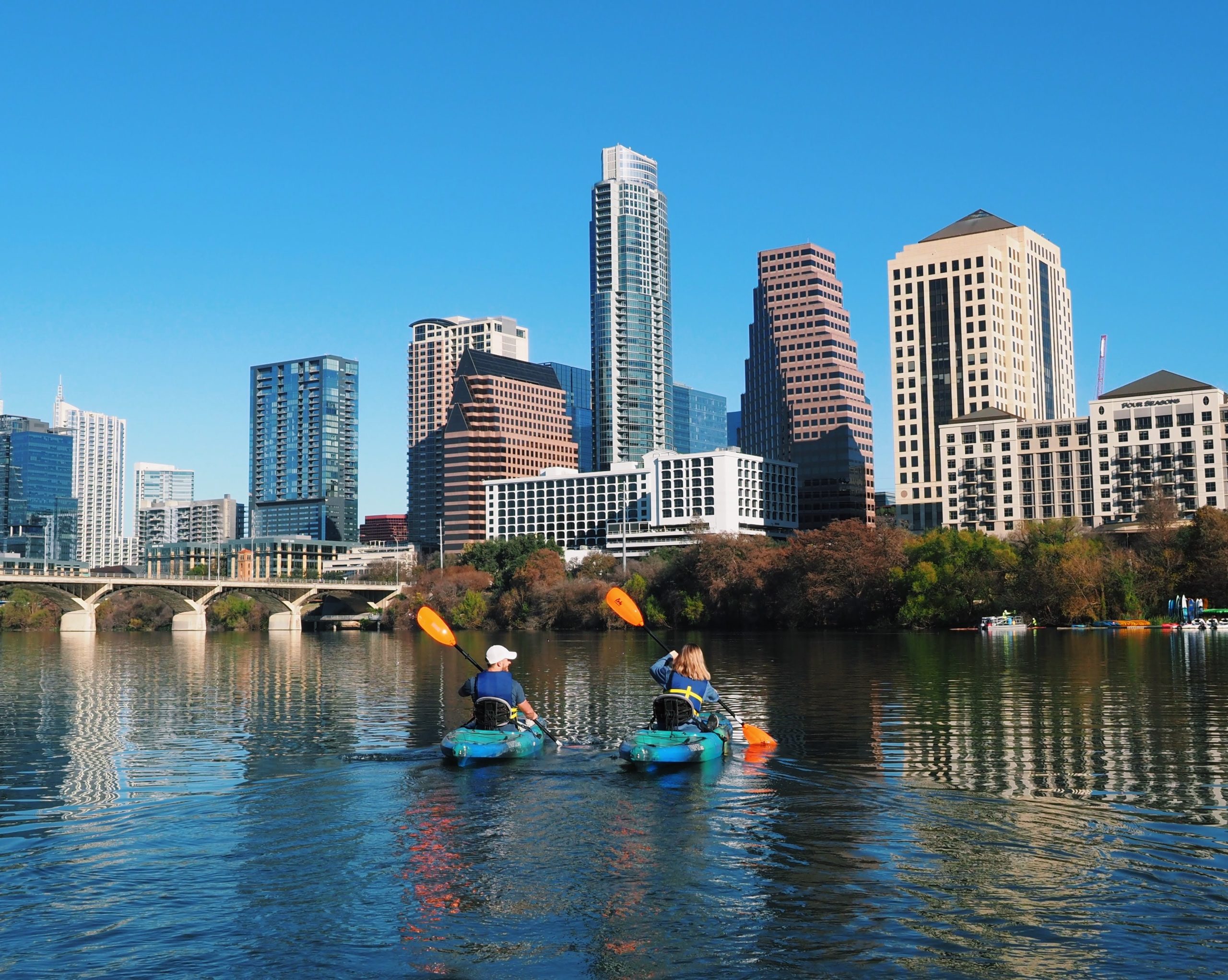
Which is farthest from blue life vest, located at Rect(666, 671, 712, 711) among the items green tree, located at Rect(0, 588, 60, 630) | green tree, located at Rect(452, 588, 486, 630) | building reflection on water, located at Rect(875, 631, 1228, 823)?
green tree, located at Rect(0, 588, 60, 630)

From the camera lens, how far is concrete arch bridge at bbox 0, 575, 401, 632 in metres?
134

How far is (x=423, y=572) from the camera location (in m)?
176

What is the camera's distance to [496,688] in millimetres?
25078

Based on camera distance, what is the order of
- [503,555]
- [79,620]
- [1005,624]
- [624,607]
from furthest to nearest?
[503,555] → [79,620] → [1005,624] → [624,607]

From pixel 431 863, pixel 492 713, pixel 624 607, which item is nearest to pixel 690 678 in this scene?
pixel 492 713

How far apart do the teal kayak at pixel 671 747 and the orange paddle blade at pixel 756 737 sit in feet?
9.68

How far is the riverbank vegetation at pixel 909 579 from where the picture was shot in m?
98.3

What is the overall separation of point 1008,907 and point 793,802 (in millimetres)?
6806

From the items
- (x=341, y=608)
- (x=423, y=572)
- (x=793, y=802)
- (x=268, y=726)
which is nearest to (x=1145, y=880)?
(x=793, y=802)

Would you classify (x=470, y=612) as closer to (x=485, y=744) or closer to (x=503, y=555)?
(x=503, y=555)

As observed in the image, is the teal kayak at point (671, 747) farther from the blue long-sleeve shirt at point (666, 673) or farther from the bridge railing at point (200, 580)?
the bridge railing at point (200, 580)

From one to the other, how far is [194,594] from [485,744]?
5310 inches

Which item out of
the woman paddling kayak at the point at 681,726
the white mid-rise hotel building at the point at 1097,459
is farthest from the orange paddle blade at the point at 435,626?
the white mid-rise hotel building at the point at 1097,459

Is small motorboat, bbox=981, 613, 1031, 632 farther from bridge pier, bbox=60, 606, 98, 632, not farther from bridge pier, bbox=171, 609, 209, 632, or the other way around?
bridge pier, bbox=60, 606, 98, 632
